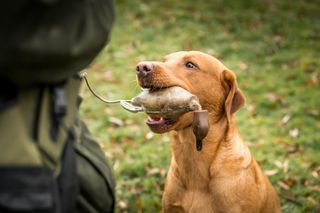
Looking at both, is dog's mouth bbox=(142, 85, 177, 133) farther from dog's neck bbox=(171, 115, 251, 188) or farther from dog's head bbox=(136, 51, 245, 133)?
dog's neck bbox=(171, 115, 251, 188)

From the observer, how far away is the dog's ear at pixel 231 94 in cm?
366

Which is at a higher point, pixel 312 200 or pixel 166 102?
pixel 166 102

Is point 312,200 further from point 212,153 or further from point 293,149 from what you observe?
point 212,153

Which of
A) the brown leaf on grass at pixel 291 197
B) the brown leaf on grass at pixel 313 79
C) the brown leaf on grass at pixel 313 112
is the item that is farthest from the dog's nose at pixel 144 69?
the brown leaf on grass at pixel 313 79

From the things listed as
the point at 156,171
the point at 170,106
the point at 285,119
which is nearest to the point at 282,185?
the point at 156,171

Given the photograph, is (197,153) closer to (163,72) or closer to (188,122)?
(188,122)

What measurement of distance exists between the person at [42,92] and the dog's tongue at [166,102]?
42.6 inches

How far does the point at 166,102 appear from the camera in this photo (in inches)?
128

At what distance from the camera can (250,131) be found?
21.8 feet

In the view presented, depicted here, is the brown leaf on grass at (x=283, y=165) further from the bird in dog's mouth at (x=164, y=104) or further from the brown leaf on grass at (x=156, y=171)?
the bird in dog's mouth at (x=164, y=104)

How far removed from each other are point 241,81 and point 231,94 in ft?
15.4

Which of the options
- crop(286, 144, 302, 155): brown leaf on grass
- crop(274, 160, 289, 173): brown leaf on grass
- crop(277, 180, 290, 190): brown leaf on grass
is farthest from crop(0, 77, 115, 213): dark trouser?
crop(286, 144, 302, 155): brown leaf on grass

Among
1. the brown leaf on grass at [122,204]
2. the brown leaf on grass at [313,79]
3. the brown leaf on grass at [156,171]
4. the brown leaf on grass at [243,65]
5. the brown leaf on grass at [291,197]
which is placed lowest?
the brown leaf on grass at [243,65]

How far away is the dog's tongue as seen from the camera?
3.21m
